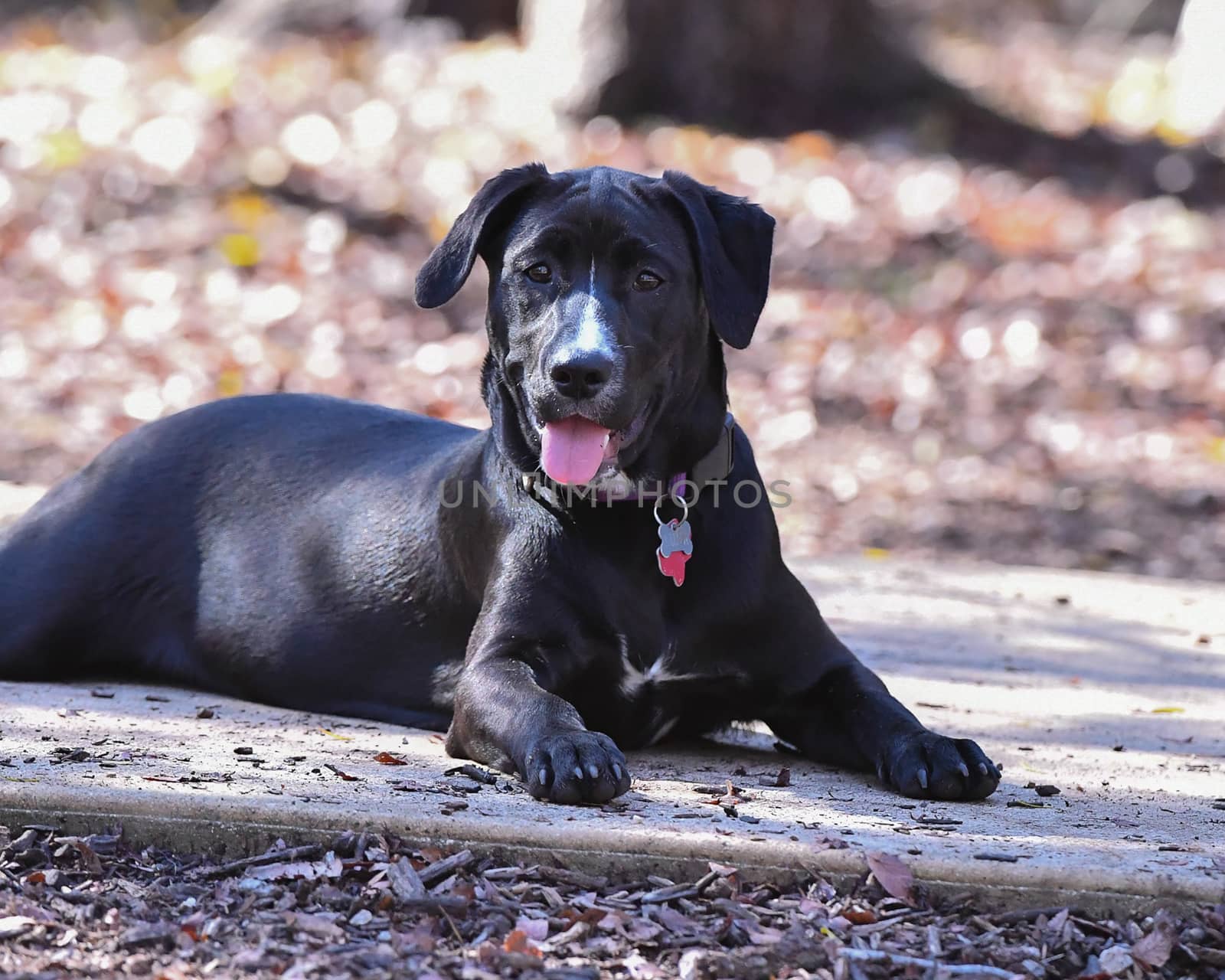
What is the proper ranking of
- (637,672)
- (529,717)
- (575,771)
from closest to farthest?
(575,771)
(529,717)
(637,672)

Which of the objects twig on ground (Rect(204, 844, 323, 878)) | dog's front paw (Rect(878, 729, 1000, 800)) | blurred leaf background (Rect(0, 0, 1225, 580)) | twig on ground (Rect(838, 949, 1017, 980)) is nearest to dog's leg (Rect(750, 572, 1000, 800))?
dog's front paw (Rect(878, 729, 1000, 800))

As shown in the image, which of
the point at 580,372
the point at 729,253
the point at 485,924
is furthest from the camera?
the point at 729,253

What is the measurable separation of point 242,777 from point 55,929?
735mm

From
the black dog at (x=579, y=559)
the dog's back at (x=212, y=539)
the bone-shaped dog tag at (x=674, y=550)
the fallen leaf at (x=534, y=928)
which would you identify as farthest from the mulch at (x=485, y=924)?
the dog's back at (x=212, y=539)

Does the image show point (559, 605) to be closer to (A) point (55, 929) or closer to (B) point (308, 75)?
(A) point (55, 929)

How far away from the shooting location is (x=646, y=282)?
443 cm

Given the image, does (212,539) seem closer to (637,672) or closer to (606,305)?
(637,672)

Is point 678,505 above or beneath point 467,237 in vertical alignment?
beneath

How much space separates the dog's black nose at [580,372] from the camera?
4.19 meters

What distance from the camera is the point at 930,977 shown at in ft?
10.3

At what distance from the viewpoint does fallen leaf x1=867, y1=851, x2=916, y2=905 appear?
3.38 metres

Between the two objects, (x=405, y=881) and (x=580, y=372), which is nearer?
(x=405, y=881)

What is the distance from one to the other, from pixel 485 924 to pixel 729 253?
2.02 meters

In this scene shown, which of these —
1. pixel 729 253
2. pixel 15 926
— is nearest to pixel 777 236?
pixel 729 253
